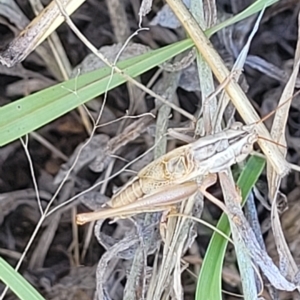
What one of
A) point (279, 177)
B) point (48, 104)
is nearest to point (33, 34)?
point (48, 104)

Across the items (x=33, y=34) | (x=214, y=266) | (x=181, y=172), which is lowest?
(x=214, y=266)

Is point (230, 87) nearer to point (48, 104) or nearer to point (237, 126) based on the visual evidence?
point (237, 126)

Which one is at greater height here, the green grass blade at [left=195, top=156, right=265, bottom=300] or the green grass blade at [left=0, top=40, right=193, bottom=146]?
the green grass blade at [left=0, top=40, right=193, bottom=146]

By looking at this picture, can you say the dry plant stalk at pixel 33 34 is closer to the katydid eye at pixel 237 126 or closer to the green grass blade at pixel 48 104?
the green grass blade at pixel 48 104

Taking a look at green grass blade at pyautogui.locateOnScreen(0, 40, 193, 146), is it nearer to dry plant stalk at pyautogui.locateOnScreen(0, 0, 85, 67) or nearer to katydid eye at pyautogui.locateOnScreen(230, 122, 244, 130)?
dry plant stalk at pyautogui.locateOnScreen(0, 0, 85, 67)

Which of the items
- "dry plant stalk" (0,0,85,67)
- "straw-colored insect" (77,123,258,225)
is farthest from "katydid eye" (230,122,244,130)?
"dry plant stalk" (0,0,85,67)

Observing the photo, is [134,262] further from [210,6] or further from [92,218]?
[210,6]
